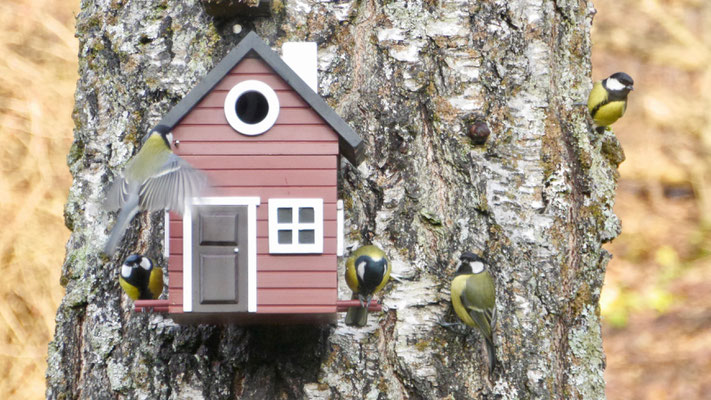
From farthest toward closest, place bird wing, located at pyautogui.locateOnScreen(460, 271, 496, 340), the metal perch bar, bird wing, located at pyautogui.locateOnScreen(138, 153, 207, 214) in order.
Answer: bird wing, located at pyautogui.locateOnScreen(460, 271, 496, 340), the metal perch bar, bird wing, located at pyautogui.locateOnScreen(138, 153, 207, 214)

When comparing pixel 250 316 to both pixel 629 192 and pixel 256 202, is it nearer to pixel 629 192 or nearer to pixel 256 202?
pixel 256 202

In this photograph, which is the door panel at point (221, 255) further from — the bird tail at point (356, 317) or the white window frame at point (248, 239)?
the bird tail at point (356, 317)

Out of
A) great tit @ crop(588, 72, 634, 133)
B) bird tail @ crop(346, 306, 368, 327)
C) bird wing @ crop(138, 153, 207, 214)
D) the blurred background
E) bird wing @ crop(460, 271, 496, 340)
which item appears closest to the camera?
bird wing @ crop(138, 153, 207, 214)

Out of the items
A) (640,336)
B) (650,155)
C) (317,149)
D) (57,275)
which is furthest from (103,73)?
(650,155)

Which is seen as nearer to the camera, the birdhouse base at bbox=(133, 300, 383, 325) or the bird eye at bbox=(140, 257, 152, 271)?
the birdhouse base at bbox=(133, 300, 383, 325)

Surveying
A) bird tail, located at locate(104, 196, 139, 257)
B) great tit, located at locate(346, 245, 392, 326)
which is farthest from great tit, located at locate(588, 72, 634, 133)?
bird tail, located at locate(104, 196, 139, 257)

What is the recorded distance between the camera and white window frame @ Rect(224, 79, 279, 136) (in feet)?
7.54

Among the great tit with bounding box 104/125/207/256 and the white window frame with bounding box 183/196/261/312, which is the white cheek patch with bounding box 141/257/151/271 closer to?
the great tit with bounding box 104/125/207/256

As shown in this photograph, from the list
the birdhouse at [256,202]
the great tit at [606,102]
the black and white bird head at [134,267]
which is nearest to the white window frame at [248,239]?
the birdhouse at [256,202]

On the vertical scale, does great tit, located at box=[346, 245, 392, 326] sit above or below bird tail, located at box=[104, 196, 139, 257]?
below

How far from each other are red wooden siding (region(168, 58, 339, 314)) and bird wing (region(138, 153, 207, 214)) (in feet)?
0.13

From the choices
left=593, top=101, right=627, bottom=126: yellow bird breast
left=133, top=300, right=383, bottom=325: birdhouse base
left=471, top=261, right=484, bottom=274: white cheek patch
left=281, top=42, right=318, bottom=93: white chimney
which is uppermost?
left=281, top=42, right=318, bottom=93: white chimney

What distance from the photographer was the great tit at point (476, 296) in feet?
8.10

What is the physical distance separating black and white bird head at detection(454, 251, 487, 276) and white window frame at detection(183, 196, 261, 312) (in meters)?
0.68
